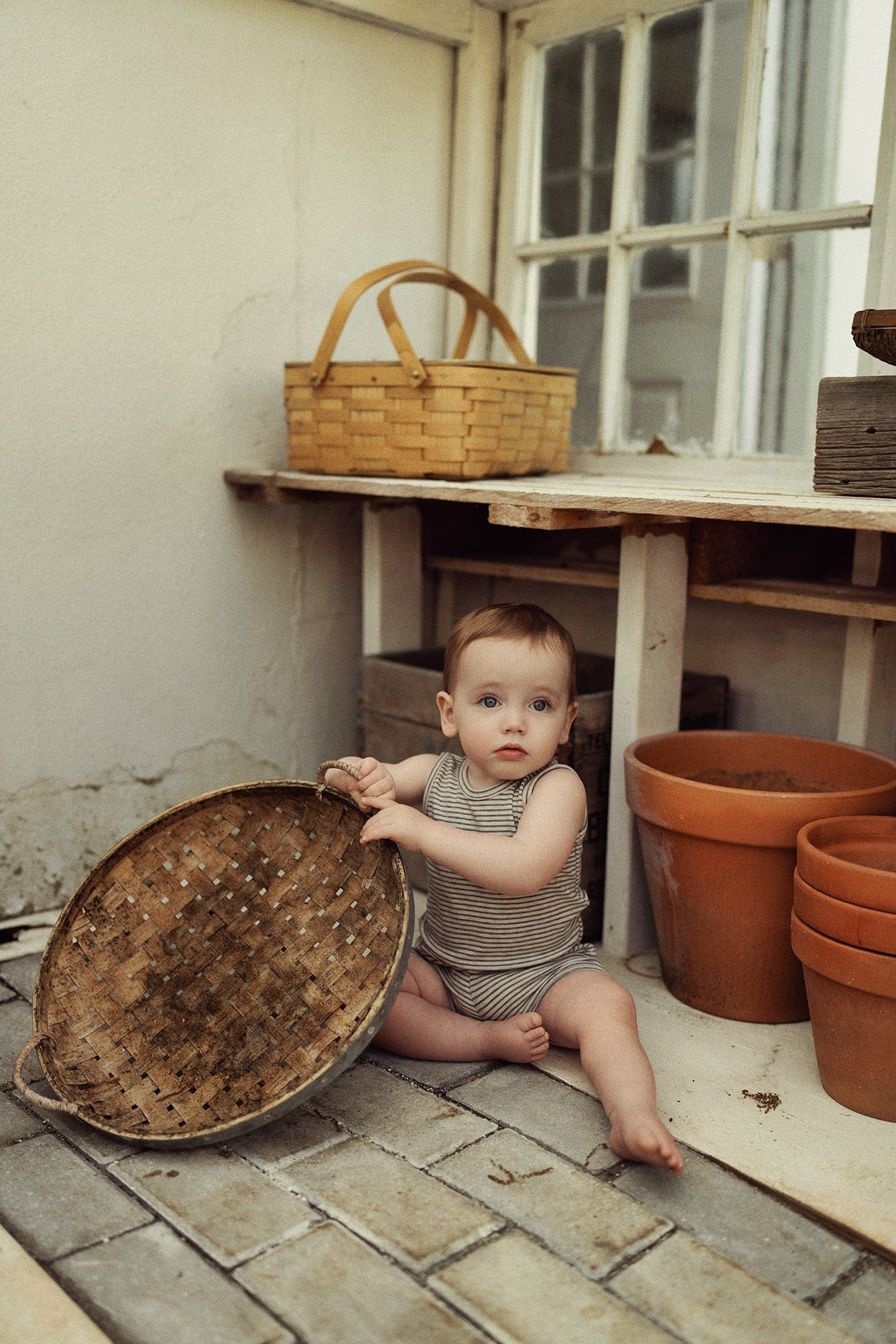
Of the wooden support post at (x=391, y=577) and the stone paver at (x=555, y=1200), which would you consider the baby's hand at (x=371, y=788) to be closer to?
the stone paver at (x=555, y=1200)

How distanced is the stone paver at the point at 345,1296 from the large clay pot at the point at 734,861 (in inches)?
36.1

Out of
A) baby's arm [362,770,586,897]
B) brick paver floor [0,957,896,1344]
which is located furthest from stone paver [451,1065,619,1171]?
baby's arm [362,770,586,897]

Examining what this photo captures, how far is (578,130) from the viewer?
367 centimetres

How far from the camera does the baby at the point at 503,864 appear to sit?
1913mm

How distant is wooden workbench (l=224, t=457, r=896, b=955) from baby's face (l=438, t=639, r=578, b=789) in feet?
0.94

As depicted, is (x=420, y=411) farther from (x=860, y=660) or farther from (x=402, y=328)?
(x=860, y=660)

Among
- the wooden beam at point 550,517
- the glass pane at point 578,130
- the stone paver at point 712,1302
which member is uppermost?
the glass pane at point 578,130

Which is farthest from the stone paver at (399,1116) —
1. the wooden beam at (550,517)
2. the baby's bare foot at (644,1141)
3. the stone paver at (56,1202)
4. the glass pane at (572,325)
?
the glass pane at (572,325)

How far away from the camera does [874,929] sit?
1.73 meters

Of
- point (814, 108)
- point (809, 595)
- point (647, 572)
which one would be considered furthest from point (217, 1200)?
point (814, 108)

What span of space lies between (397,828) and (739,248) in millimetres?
1656

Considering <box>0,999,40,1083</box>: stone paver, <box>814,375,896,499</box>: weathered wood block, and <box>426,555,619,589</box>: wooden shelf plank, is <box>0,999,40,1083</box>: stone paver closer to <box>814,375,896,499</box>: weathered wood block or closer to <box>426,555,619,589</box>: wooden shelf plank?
<box>426,555,619,589</box>: wooden shelf plank

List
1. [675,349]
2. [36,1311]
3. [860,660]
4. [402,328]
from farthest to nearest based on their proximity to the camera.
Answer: [675,349] → [402,328] → [860,660] → [36,1311]

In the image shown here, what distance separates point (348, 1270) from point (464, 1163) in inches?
11.2
